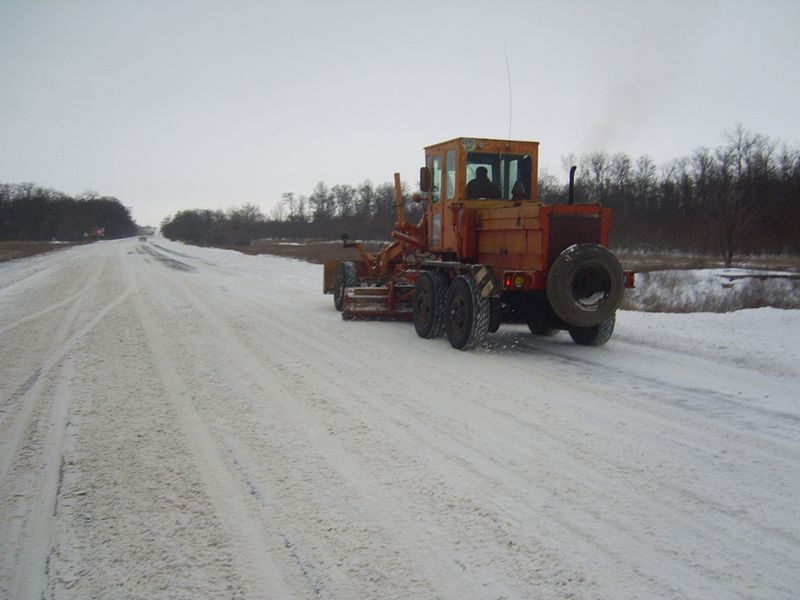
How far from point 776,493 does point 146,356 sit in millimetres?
6773

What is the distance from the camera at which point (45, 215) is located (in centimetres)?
11644

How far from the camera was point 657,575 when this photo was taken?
2998mm

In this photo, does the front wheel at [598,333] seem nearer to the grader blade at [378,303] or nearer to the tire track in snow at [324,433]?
the tire track in snow at [324,433]

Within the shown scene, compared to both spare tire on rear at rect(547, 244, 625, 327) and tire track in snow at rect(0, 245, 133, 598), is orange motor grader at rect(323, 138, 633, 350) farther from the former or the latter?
tire track in snow at rect(0, 245, 133, 598)

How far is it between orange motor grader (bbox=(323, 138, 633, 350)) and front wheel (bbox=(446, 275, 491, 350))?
0.05 ft

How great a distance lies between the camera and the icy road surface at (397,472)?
9.94ft

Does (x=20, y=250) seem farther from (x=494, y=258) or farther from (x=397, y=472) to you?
(x=397, y=472)

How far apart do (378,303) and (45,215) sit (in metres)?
125

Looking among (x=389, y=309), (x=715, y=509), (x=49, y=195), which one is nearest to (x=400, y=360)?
(x=389, y=309)

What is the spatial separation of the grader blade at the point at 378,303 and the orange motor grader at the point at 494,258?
2 cm

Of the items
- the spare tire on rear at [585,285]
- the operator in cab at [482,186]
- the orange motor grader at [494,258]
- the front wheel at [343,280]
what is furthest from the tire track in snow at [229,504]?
the front wheel at [343,280]

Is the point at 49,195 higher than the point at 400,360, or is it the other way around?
the point at 49,195

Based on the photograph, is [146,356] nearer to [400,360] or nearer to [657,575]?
[400,360]

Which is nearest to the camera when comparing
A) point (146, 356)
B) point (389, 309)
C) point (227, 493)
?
point (227, 493)
